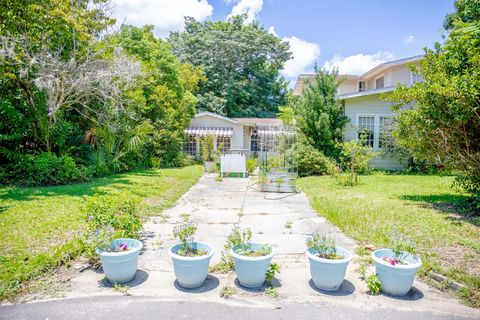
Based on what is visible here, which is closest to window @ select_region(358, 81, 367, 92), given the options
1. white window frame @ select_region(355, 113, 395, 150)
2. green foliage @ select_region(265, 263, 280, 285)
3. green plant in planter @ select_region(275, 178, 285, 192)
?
white window frame @ select_region(355, 113, 395, 150)

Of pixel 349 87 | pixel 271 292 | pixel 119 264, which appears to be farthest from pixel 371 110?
pixel 119 264

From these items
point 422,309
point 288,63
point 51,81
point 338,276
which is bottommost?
point 422,309

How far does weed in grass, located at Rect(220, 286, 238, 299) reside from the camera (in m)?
3.74

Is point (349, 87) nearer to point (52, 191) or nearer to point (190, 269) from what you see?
point (52, 191)

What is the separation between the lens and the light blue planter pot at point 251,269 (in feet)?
12.5

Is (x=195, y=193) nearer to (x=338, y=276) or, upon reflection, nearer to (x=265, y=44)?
(x=338, y=276)

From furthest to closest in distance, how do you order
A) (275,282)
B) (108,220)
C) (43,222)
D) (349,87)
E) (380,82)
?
(349,87) → (380,82) → (43,222) → (108,220) → (275,282)

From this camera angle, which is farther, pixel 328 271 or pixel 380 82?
pixel 380 82

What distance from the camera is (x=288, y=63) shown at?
122 ft

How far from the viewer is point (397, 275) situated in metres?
3.68

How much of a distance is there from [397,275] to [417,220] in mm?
3799

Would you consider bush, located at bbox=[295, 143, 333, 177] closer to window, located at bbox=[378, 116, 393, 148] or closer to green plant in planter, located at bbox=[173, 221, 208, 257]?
window, located at bbox=[378, 116, 393, 148]

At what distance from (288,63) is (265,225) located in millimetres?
33366

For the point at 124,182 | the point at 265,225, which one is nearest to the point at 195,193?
the point at 124,182
